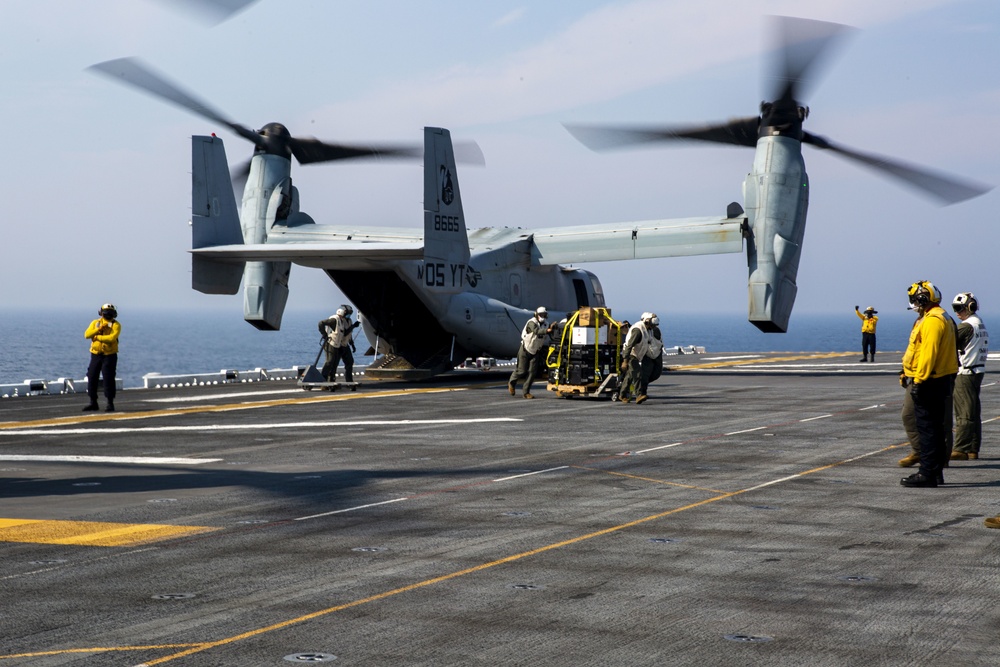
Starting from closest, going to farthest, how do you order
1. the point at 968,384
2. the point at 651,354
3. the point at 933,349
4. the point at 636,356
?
the point at 933,349 < the point at 968,384 < the point at 636,356 < the point at 651,354

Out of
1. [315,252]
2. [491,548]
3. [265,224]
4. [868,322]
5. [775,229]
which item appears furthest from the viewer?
[868,322]

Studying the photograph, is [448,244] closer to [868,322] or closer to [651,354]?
[651,354]

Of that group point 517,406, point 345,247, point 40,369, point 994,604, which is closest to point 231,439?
point 517,406

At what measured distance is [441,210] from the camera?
26.4m

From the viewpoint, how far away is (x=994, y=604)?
21.0 ft

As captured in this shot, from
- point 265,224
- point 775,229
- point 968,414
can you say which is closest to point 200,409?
point 265,224

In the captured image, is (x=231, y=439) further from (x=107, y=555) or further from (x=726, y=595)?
(x=726, y=595)

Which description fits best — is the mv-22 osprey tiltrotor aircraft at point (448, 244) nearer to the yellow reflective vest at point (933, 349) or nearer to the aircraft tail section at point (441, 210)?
the aircraft tail section at point (441, 210)

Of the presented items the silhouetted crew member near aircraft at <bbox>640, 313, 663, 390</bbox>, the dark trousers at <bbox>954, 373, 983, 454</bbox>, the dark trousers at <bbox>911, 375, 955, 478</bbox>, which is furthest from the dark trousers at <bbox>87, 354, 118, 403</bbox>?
the dark trousers at <bbox>911, 375, 955, 478</bbox>

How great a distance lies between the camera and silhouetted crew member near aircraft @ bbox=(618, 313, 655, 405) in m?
22.9

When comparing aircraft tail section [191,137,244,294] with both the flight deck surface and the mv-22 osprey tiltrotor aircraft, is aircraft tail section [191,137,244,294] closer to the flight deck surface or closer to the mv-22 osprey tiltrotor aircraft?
the mv-22 osprey tiltrotor aircraft

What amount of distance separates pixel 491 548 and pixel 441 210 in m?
18.9

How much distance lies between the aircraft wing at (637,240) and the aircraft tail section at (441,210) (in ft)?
19.0

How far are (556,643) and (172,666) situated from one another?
1932mm
